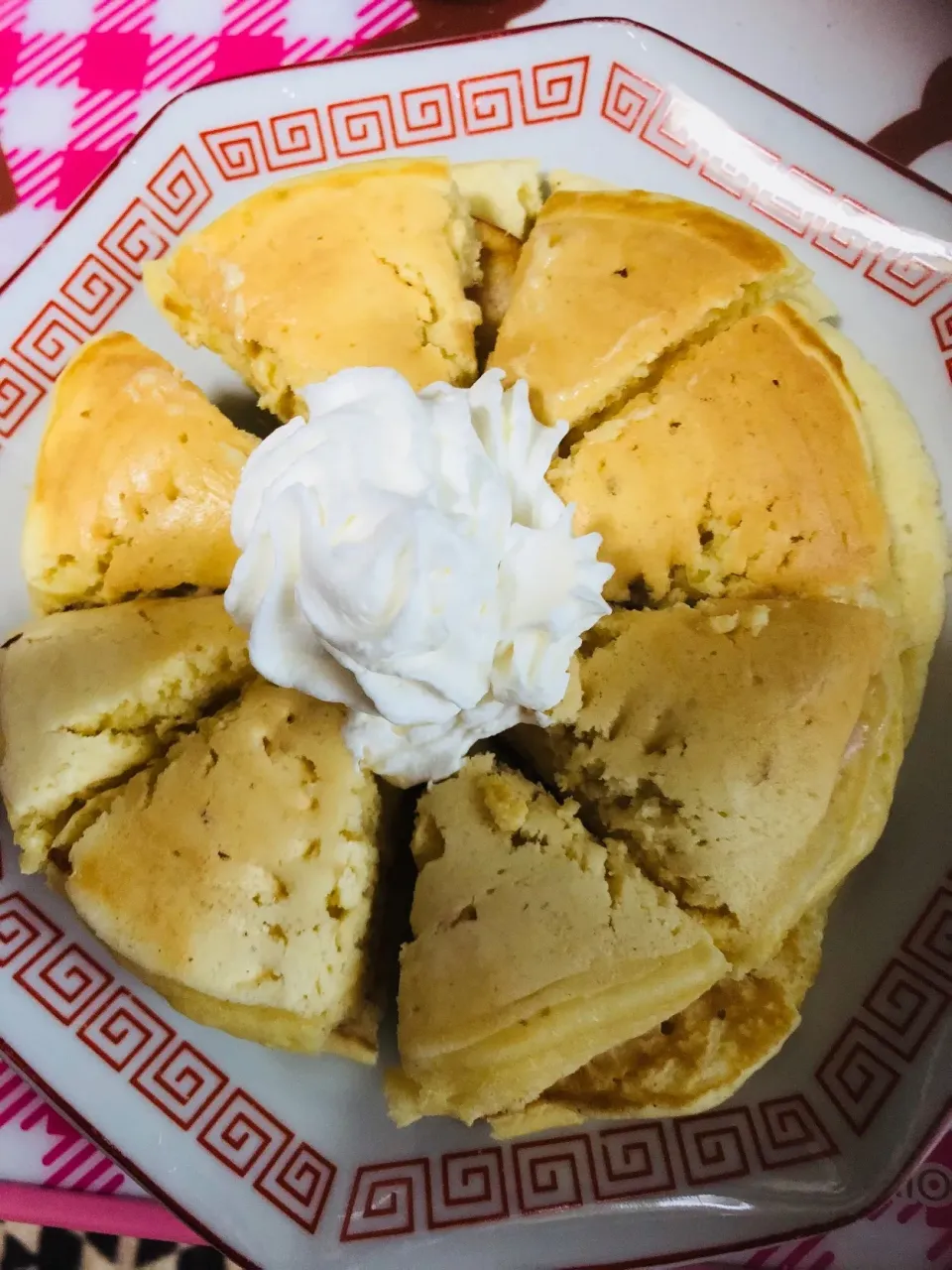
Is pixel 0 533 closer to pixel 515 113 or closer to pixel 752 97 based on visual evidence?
pixel 515 113

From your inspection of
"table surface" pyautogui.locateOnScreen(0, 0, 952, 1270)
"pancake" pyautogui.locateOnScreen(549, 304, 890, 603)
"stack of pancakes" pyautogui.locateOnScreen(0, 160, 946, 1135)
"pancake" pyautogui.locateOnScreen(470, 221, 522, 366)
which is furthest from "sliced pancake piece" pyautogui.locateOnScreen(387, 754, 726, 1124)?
"pancake" pyautogui.locateOnScreen(470, 221, 522, 366)

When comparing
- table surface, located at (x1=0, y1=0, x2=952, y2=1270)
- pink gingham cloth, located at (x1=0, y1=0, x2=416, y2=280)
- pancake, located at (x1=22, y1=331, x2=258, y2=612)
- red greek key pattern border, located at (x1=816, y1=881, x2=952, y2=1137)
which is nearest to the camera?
red greek key pattern border, located at (x1=816, y1=881, x2=952, y2=1137)

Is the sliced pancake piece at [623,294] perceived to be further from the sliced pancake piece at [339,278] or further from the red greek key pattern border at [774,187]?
the red greek key pattern border at [774,187]

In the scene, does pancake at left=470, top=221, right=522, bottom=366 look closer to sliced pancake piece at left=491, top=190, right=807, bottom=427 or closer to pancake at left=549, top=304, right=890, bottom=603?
sliced pancake piece at left=491, top=190, right=807, bottom=427

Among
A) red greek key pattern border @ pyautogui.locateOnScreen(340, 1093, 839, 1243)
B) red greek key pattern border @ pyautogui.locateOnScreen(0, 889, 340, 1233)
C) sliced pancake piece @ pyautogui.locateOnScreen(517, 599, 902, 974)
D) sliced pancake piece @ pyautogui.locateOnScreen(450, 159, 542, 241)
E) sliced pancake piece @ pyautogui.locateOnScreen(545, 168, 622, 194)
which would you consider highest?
sliced pancake piece @ pyautogui.locateOnScreen(545, 168, 622, 194)

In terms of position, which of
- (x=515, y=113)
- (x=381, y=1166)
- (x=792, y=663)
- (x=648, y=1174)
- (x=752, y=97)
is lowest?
(x=381, y=1166)

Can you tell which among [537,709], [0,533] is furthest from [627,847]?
[0,533]

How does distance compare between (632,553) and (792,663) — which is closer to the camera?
(792,663)

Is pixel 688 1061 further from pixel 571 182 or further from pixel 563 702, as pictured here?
pixel 571 182

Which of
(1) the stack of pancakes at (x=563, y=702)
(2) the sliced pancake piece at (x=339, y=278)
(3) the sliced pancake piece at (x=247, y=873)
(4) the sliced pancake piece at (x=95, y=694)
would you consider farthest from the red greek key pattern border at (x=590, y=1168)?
(2) the sliced pancake piece at (x=339, y=278)
